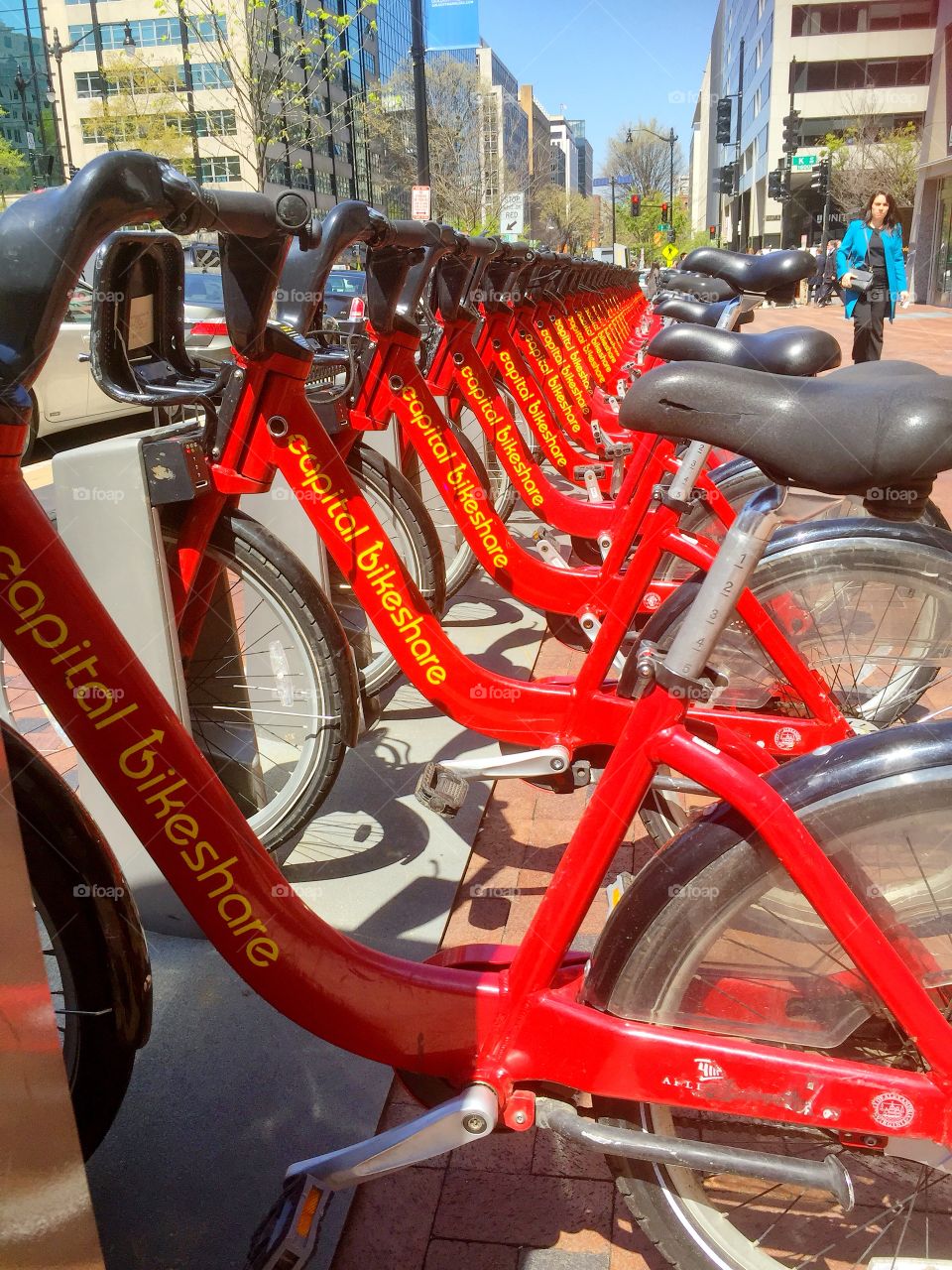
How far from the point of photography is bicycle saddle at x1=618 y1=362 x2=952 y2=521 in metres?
1.28

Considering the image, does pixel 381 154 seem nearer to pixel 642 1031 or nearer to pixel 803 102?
pixel 803 102

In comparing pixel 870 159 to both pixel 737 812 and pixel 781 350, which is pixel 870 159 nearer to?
pixel 781 350

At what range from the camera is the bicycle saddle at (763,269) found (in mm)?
3443

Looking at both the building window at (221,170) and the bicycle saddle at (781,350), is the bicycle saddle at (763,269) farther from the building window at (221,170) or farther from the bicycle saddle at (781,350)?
the building window at (221,170)

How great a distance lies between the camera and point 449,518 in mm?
4801

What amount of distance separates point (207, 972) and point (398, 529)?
1.55 metres

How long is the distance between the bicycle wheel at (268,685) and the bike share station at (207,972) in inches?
0.9

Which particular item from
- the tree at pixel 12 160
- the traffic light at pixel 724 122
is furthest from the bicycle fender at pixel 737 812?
the tree at pixel 12 160

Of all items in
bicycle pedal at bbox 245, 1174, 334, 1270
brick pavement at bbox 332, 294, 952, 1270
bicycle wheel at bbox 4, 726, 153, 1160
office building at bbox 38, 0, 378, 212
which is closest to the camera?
bicycle wheel at bbox 4, 726, 153, 1160

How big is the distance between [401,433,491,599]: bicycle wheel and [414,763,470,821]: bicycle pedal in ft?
4.78

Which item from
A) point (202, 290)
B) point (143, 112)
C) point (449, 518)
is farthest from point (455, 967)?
point (143, 112)

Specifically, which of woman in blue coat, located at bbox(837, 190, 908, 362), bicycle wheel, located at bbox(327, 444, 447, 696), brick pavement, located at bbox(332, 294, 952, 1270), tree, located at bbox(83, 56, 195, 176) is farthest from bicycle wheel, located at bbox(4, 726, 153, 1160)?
tree, located at bbox(83, 56, 195, 176)

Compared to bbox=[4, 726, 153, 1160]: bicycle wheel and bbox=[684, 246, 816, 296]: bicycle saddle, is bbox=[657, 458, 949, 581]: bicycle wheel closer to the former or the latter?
bbox=[684, 246, 816, 296]: bicycle saddle

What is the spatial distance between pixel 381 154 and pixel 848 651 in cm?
4607
